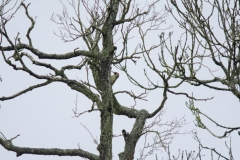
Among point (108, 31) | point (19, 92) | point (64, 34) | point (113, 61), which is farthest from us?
point (64, 34)

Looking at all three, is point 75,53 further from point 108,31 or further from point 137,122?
point 137,122

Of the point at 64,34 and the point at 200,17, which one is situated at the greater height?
the point at 64,34

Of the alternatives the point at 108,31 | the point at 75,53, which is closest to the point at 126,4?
the point at 108,31

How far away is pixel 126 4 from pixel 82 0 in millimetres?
1071

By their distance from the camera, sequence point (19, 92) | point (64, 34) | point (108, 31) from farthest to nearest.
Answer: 1. point (64, 34)
2. point (108, 31)
3. point (19, 92)

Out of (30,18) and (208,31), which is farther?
(30,18)

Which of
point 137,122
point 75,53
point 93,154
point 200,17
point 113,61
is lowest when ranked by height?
point 93,154

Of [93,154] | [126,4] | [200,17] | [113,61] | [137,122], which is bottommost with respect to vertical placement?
[93,154]

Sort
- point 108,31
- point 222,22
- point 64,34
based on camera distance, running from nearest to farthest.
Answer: point 222,22
point 108,31
point 64,34

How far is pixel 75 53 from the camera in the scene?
252 inches

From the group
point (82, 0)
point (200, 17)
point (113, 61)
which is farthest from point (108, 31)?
point (200, 17)

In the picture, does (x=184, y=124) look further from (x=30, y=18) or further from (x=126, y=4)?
(x=30, y=18)

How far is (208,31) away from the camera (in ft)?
13.7

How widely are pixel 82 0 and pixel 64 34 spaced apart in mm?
955
